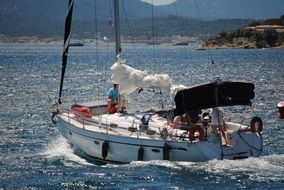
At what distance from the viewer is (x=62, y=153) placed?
29.8 m

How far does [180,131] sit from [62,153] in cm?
709

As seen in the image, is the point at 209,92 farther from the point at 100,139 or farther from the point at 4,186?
the point at 4,186

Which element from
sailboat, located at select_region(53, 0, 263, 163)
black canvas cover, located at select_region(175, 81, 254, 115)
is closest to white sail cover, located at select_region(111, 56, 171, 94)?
sailboat, located at select_region(53, 0, 263, 163)

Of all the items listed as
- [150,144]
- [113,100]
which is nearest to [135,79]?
[113,100]

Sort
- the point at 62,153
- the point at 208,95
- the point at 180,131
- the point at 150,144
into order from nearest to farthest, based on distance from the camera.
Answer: the point at 208,95
the point at 150,144
the point at 180,131
the point at 62,153

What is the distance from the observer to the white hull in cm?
2412

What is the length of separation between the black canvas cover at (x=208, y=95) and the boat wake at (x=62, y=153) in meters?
5.41

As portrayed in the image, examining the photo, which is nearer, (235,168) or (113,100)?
(235,168)

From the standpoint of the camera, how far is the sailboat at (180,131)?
24250 mm

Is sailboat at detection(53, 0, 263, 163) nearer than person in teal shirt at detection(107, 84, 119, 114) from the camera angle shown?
Yes

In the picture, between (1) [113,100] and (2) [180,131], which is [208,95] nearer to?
(2) [180,131]

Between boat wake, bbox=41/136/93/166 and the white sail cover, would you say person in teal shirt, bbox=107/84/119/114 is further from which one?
boat wake, bbox=41/136/93/166

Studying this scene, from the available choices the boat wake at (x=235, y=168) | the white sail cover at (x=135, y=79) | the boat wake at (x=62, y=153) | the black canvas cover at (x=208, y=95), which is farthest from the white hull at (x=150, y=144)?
the white sail cover at (x=135, y=79)

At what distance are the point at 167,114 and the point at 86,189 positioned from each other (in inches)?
273
